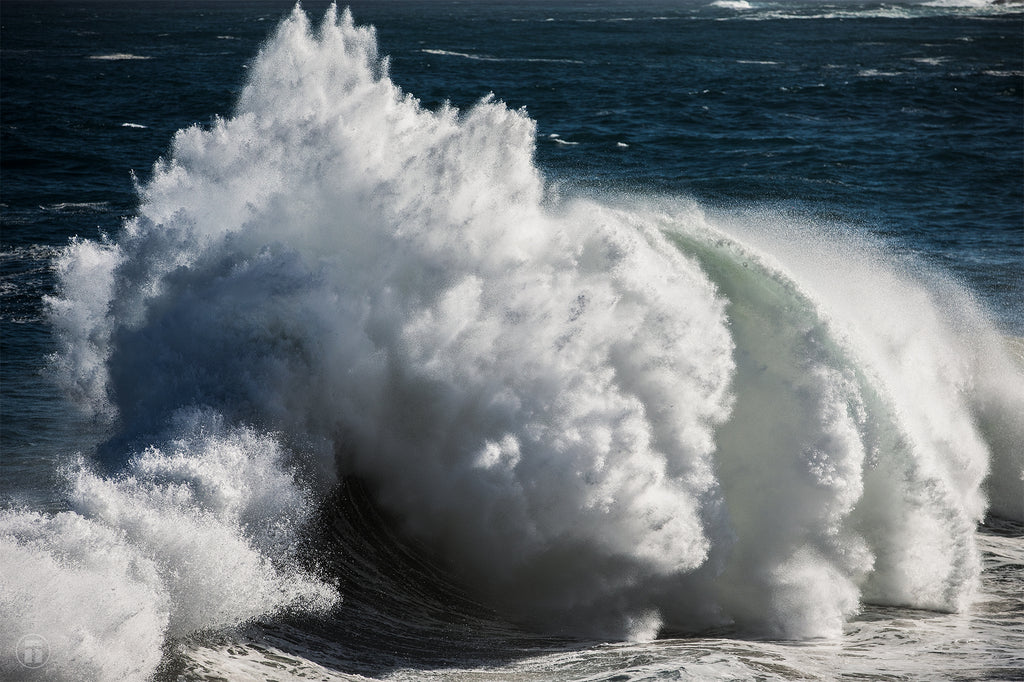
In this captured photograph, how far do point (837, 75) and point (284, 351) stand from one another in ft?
188

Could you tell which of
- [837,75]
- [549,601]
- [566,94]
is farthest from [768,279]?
[837,75]

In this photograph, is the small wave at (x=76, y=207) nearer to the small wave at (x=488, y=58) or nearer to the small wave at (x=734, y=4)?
the small wave at (x=488, y=58)

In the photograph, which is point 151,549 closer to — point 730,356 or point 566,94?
point 730,356

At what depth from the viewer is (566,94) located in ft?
172

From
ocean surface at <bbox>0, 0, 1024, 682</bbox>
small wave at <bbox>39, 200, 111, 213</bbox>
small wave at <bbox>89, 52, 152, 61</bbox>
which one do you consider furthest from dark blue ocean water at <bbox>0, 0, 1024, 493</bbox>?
ocean surface at <bbox>0, 0, 1024, 682</bbox>

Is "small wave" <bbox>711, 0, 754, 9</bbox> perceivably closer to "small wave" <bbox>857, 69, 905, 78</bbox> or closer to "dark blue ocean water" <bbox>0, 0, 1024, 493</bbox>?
"dark blue ocean water" <bbox>0, 0, 1024, 493</bbox>

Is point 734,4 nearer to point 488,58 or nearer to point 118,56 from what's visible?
point 488,58
